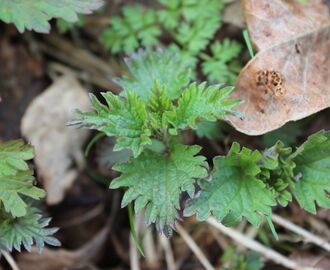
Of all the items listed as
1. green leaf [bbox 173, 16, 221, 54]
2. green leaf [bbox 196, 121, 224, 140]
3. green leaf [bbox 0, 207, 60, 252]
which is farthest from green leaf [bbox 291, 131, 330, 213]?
green leaf [bbox 0, 207, 60, 252]

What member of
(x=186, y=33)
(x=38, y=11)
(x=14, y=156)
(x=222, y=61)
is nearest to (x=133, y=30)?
(x=186, y=33)

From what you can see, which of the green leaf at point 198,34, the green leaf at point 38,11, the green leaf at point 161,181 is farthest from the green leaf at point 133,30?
the green leaf at point 161,181

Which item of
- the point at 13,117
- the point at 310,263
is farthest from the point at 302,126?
the point at 13,117

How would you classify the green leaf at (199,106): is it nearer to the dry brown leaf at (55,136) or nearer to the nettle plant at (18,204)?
the nettle plant at (18,204)

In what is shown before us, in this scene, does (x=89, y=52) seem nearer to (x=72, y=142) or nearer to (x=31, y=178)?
(x=72, y=142)

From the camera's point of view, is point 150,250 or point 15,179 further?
point 150,250

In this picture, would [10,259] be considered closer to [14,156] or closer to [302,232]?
[14,156]
